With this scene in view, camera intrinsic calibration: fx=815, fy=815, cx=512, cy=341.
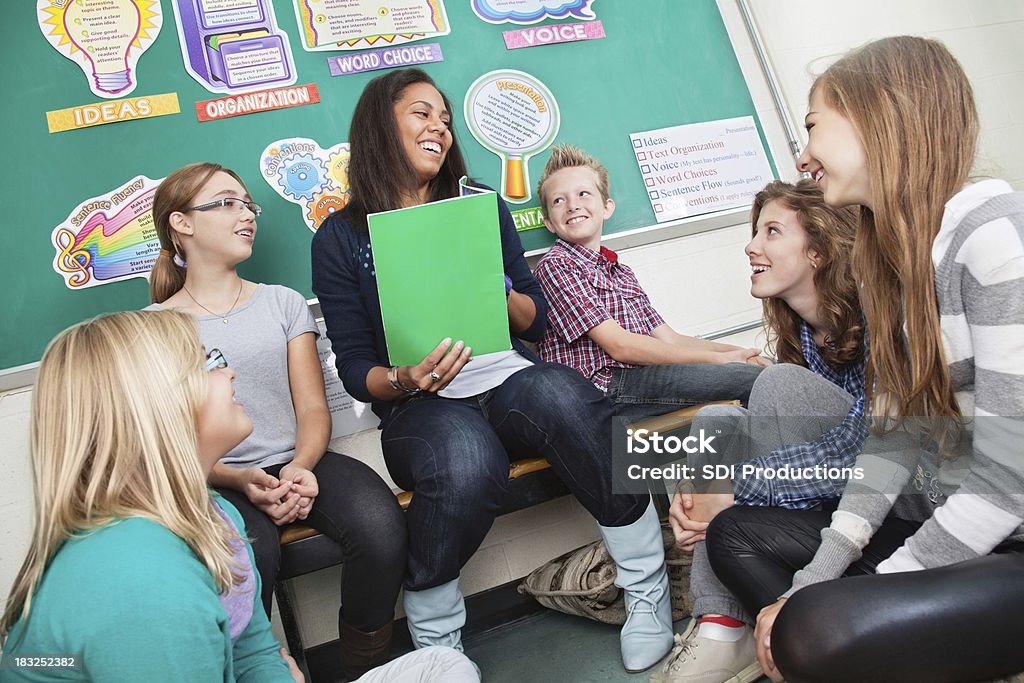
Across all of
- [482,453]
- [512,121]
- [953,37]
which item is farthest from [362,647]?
[953,37]

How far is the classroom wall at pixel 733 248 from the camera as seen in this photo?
6.23ft

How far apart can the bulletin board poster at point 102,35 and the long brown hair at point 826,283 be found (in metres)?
1.58

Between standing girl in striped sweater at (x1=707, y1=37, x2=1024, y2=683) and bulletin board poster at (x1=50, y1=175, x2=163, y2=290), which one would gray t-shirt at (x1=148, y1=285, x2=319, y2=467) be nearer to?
bulletin board poster at (x1=50, y1=175, x2=163, y2=290)

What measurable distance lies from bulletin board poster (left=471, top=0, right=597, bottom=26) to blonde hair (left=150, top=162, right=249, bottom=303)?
3.20 feet

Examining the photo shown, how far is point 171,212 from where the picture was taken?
1854 millimetres

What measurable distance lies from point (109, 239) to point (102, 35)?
0.53m

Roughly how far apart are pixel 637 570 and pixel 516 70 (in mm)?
1504

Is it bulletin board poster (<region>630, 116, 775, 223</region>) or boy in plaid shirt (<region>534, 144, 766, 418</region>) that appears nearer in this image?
boy in plaid shirt (<region>534, 144, 766, 418</region>)

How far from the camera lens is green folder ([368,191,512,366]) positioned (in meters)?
1.57

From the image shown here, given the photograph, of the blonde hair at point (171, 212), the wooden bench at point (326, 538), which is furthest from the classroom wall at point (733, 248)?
the blonde hair at point (171, 212)

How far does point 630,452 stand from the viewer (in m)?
1.82

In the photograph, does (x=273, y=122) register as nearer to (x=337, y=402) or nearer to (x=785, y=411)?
(x=337, y=402)

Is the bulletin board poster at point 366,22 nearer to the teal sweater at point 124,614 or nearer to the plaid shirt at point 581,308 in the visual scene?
the plaid shirt at point 581,308

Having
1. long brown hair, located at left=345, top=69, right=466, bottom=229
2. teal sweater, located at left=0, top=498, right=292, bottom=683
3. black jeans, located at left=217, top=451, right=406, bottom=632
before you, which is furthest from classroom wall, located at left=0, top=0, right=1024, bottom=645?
teal sweater, located at left=0, top=498, right=292, bottom=683
